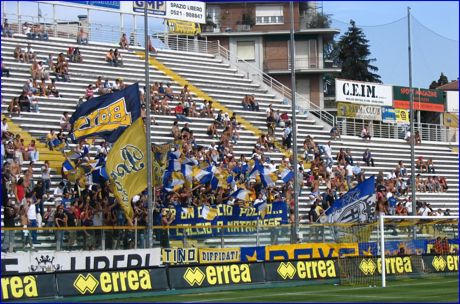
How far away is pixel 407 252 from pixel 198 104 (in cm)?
1541

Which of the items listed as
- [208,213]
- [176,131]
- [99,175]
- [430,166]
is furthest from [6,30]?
[430,166]

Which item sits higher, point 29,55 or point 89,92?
point 29,55

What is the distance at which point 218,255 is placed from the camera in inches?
1239

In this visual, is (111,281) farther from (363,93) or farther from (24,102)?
(363,93)

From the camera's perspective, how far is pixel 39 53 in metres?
44.3

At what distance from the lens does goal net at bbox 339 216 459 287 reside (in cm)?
3092

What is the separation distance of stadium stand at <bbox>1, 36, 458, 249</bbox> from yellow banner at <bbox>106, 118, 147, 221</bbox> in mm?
3455

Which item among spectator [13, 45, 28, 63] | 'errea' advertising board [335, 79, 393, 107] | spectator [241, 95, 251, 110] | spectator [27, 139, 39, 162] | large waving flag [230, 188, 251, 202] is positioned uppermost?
spectator [13, 45, 28, 63]

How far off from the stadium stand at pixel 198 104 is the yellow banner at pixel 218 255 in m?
6.03

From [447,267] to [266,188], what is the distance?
811 cm

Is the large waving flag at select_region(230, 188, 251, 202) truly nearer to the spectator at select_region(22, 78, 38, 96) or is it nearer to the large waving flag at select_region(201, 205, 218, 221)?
the large waving flag at select_region(201, 205, 218, 221)

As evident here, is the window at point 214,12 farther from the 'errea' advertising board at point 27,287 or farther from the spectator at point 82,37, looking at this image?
the 'errea' advertising board at point 27,287

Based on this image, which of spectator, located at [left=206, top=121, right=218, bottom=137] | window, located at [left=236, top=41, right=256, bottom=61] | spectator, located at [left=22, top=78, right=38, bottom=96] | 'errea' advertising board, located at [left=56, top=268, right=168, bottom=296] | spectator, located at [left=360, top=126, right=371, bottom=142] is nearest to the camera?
'errea' advertising board, located at [left=56, top=268, right=168, bottom=296]

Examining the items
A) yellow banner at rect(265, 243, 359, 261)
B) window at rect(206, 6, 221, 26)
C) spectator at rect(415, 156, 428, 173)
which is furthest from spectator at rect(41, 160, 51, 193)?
window at rect(206, 6, 221, 26)
